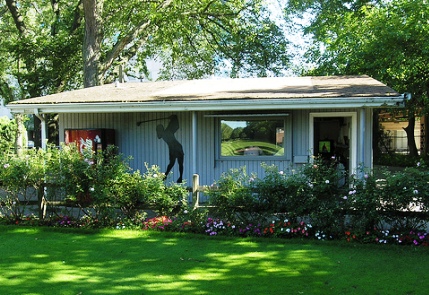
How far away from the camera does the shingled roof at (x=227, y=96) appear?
9.04m

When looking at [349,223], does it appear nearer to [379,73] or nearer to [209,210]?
[209,210]

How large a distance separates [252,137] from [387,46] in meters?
8.32

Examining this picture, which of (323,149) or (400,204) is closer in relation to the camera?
(400,204)

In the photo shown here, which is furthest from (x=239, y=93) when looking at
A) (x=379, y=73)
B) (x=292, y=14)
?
(x=292, y=14)

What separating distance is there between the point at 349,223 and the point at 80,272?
14.4 feet

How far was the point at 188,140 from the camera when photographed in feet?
36.7

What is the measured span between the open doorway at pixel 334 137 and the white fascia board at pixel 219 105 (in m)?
1.47

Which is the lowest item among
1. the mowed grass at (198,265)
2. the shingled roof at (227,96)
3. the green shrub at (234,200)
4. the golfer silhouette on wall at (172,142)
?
the mowed grass at (198,265)

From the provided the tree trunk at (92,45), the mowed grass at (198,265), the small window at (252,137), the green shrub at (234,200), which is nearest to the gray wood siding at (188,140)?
the small window at (252,137)

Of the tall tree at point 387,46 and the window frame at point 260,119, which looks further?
the tall tree at point 387,46

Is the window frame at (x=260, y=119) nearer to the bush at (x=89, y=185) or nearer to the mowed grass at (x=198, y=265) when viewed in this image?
the bush at (x=89, y=185)

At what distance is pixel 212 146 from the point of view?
11.0m

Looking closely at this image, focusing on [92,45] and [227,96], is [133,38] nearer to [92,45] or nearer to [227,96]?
[92,45]

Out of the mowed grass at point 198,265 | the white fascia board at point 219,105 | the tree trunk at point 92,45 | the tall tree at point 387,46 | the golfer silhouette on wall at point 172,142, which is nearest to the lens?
the mowed grass at point 198,265
